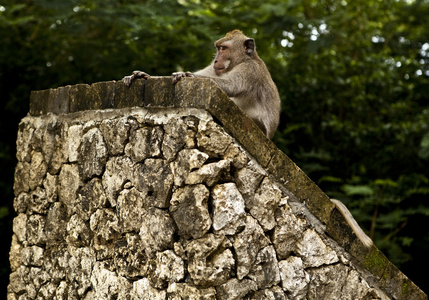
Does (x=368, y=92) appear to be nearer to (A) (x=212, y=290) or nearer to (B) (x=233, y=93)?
(B) (x=233, y=93)

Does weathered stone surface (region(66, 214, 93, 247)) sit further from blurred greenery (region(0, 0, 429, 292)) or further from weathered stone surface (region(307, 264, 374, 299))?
blurred greenery (region(0, 0, 429, 292))

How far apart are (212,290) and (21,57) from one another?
21.1 ft

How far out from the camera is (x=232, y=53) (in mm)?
5316

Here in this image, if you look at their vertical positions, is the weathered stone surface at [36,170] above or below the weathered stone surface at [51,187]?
above

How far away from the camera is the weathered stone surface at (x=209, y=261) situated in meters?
3.46

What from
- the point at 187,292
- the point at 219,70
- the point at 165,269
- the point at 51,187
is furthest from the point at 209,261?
the point at 219,70

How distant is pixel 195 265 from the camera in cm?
349

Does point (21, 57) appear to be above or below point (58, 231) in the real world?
above

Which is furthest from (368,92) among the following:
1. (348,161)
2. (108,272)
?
(108,272)

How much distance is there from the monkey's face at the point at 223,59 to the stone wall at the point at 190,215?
1.31 m

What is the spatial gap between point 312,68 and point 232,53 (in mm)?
5514

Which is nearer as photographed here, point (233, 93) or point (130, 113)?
point (130, 113)

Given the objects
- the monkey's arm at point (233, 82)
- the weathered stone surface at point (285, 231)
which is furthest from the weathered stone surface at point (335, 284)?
the monkey's arm at point (233, 82)

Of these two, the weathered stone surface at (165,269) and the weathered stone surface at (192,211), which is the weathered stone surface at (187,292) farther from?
the weathered stone surface at (192,211)
